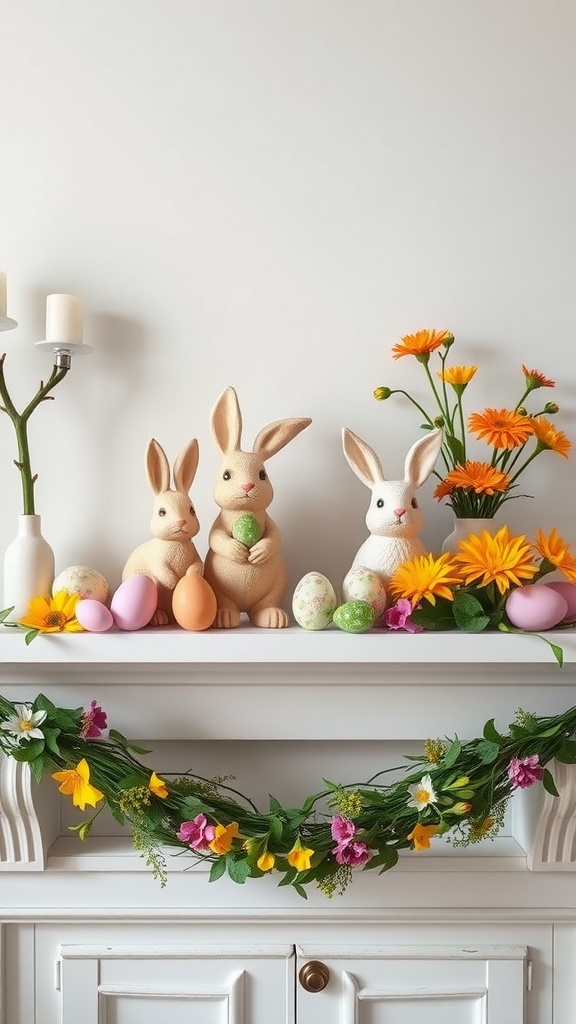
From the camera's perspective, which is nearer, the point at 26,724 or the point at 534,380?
the point at 26,724

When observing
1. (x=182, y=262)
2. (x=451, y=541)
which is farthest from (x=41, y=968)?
(x=182, y=262)

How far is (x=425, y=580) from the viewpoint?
1.06 meters

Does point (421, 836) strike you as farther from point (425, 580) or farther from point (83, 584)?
point (83, 584)

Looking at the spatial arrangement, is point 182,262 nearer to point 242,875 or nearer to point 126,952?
point 242,875

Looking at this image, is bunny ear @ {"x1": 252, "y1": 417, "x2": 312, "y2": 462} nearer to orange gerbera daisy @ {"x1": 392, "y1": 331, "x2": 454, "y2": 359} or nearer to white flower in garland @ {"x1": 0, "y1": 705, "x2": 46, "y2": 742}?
orange gerbera daisy @ {"x1": 392, "y1": 331, "x2": 454, "y2": 359}

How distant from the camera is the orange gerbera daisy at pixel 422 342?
3.94 feet

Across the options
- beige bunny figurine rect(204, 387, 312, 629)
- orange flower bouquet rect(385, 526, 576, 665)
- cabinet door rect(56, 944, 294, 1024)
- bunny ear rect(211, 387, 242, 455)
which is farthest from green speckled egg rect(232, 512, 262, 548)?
cabinet door rect(56, 944, 294, 1024)

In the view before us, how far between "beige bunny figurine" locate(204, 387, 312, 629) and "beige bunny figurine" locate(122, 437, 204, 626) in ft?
0.12

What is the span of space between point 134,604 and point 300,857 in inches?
15.6

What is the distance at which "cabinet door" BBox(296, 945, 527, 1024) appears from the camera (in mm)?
1179

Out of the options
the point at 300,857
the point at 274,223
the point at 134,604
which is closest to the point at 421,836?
the point at 300,857

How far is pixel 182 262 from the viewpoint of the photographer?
50.3 inches

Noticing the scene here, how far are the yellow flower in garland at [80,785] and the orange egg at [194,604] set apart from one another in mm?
237

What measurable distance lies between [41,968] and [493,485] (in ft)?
3.23
